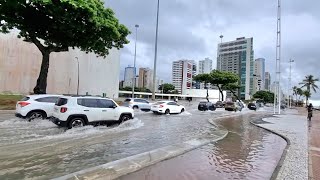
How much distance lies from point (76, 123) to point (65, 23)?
9.53 meters

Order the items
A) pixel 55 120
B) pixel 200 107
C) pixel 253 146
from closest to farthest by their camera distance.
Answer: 1. pixel 253 146
2. pixel 55 120
3. pixel 200 107

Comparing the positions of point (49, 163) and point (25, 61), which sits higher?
point (25, 61)

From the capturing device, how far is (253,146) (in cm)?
1304

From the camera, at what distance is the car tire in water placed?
14875 millimetres

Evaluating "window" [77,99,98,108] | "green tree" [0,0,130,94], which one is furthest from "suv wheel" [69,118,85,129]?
"green tree" [0,0,130,94]

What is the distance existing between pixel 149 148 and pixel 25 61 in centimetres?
5265

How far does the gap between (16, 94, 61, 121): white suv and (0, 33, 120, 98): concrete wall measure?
1637 inches

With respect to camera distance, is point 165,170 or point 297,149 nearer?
point 165,170

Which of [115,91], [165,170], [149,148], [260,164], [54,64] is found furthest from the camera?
[115,91]

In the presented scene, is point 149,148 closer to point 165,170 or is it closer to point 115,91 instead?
point 165,170

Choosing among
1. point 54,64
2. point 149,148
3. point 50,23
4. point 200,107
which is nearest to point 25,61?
point 54,64

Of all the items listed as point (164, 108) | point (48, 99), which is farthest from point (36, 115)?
point (164, 108)

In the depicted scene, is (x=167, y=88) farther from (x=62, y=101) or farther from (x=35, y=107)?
(x=62, y=101)

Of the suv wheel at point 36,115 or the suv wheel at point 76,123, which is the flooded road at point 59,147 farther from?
the suv wheel at point 36,115
